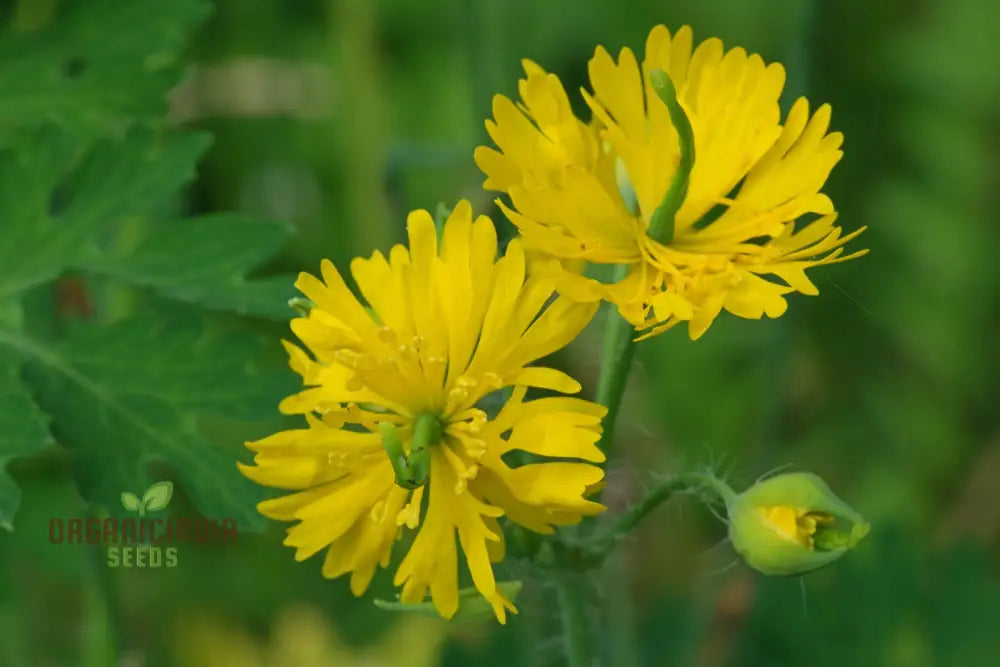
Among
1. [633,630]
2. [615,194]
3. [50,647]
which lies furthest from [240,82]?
[615,194]

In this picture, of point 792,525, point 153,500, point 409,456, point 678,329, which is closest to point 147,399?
point 153,500

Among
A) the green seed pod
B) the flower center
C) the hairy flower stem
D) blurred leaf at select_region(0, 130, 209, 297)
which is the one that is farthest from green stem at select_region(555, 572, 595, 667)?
blurred leaf at select_region(0, 130, 209, 297)

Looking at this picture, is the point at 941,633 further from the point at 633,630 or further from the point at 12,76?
the point at 12,76

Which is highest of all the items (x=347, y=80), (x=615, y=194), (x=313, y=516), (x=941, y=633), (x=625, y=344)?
(x=347, y=80)

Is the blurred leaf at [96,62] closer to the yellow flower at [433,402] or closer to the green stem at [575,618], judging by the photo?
the yellow flower at [433,402]

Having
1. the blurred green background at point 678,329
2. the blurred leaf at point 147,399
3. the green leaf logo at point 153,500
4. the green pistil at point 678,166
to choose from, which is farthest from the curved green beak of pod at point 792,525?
the blurred green background at point 678,329

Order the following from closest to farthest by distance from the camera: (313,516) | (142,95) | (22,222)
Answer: (313,516), (22,222), (142,95)

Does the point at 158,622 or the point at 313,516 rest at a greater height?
the point at 313,516
